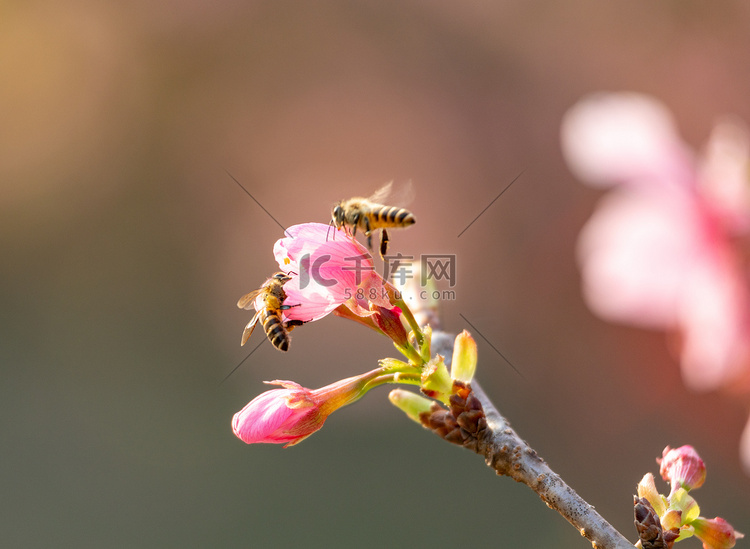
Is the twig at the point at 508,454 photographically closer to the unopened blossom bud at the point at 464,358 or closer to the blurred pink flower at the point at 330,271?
the unopened blossom bud at the point at 464,358

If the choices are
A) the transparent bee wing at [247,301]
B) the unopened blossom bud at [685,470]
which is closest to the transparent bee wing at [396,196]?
the transparent bee wing at [247,301]

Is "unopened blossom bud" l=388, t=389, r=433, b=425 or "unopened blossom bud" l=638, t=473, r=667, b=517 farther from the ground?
"unopened blossom bud" l=388, t=389, r=433, b=425

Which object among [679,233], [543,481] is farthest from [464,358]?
[679,233]

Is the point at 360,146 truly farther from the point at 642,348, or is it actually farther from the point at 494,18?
the point at 642,348

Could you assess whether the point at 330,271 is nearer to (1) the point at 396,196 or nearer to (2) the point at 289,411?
(2) the point at 289,411

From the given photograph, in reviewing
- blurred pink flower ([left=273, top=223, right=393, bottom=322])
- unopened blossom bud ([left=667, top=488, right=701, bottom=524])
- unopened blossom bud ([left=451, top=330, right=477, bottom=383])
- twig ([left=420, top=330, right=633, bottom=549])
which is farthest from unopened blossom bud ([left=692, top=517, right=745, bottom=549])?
blurred pink flower ([left=273, top=223, right=393, bottom=322])

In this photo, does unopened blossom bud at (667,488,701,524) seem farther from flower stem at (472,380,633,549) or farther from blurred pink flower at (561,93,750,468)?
blurred pink flower at (561,93,750,468)
